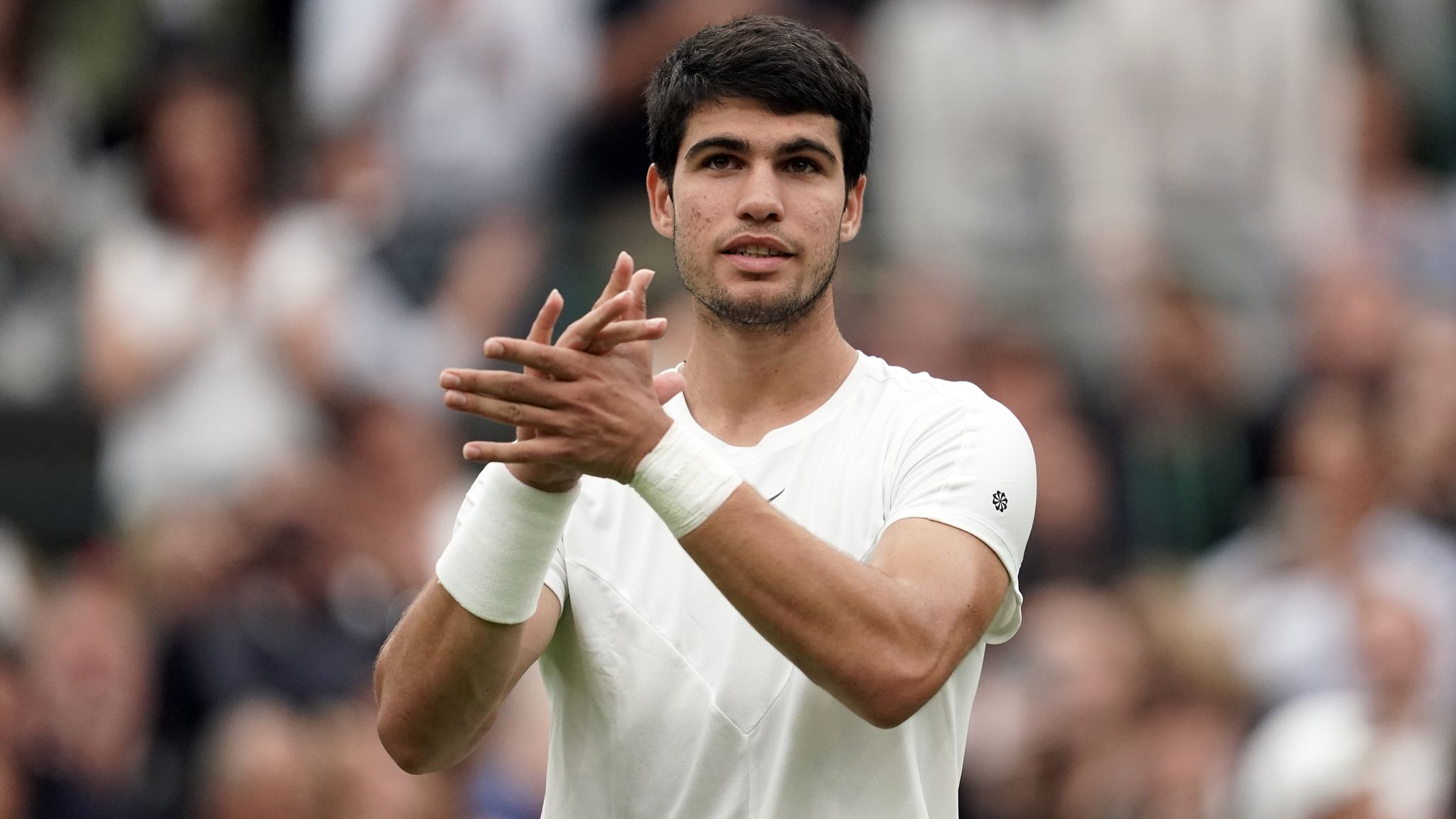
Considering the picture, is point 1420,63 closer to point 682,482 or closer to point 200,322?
point 200,322

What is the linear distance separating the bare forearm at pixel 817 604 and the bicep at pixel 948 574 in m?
0.09

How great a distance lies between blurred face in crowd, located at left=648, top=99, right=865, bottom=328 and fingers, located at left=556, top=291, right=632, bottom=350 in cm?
52

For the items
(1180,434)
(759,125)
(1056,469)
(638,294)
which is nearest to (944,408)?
(759,125)

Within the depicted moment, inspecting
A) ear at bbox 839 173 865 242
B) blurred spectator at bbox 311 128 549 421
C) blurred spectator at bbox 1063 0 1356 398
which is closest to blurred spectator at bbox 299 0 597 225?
blurred spectator at bbox 311 128 549 421

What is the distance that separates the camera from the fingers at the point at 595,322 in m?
2.99

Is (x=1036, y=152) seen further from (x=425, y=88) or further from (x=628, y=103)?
(x=425, y=88)

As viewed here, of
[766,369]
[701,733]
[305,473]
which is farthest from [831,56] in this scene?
[305,473]

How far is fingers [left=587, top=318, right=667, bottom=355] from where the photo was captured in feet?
9.87

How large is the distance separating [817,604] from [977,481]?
51 cm

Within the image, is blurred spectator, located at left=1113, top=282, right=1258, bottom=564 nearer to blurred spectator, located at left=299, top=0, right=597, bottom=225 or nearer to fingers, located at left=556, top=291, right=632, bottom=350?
blurred spectator, located at left=299, top=0, right=597, bottom=225

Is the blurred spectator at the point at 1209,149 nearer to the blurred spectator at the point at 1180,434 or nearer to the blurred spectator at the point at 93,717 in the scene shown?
the blurred spectator at the point at 1180,434

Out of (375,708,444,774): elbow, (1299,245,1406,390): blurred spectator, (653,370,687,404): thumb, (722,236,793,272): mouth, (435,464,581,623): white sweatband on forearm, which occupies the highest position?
(1299,245,1406,390): blurred spectator

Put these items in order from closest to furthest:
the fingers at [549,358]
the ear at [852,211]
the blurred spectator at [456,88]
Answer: the fingers at [549,358]
the ear at [852,211]
the blurred spectator at [456,88]

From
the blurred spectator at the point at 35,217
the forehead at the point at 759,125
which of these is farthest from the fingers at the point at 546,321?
the blurred spectator at the point at 35,217
